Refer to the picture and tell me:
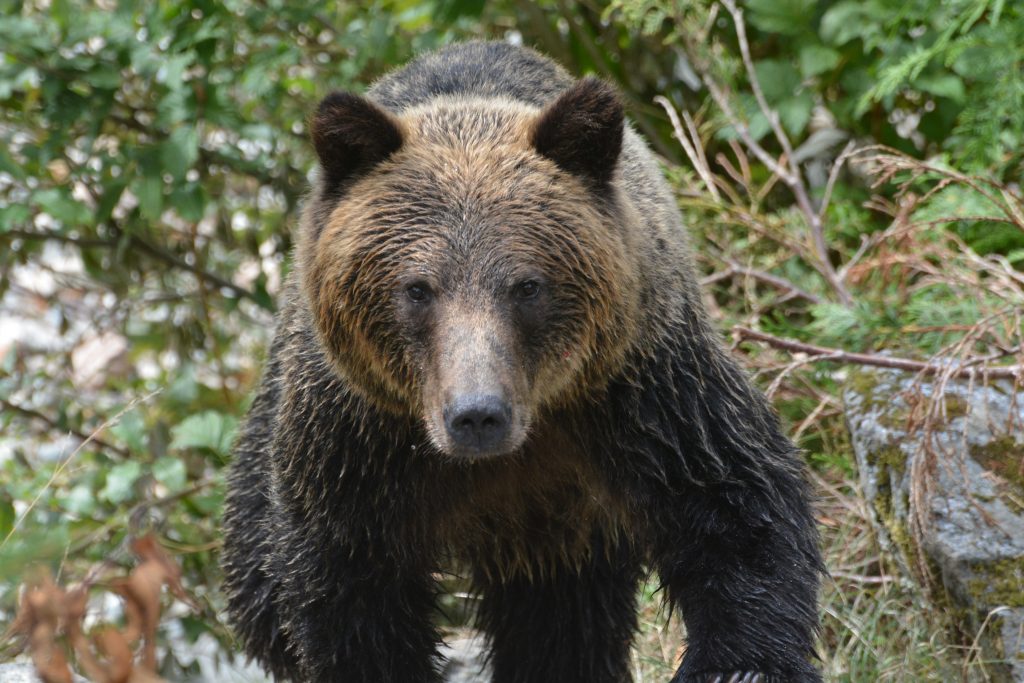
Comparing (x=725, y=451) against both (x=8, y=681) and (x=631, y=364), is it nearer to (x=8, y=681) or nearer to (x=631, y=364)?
(x=631, y=364)

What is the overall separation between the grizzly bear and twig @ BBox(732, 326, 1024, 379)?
0.89 meters

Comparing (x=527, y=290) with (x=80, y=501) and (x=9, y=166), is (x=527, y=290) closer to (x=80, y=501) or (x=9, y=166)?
(x=80, y=501)

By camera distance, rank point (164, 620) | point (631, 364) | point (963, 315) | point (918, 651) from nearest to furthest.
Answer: point (631, 364) < point (918, 651) < point (963, 315) < point (164, 620)

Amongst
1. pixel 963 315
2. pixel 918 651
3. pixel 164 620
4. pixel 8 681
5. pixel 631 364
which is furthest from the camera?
pixel 164 620

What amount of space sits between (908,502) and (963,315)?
1258mm

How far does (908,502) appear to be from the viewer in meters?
4.62

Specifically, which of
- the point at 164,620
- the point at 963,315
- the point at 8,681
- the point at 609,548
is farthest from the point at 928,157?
the point at 8,681

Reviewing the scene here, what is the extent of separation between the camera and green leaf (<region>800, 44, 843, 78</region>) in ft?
21.6

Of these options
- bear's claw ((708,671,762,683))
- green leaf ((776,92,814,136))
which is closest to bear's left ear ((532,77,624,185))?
bear's claw ((708,671,762,683))

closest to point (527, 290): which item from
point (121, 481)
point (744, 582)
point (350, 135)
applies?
point (350, 135)

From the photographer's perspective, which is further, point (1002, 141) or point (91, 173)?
point (91, 173)

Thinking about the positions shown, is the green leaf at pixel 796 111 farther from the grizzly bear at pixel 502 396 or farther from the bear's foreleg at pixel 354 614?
Answer: the bear's foreleg at pixel 354 614

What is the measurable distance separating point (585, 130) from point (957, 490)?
191cm

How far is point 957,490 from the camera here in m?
4.61
